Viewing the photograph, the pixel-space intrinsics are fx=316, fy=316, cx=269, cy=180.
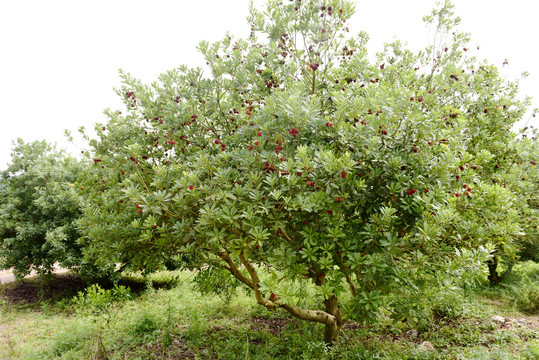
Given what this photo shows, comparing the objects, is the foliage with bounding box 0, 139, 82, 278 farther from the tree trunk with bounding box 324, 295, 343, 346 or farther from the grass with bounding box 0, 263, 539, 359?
the tree trunk with bounding box 324, 295, 343, 346

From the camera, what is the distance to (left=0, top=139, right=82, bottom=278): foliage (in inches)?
424

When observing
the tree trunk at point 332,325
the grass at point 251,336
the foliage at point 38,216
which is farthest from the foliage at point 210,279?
the foliage at point 38,216

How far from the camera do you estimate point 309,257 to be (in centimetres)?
380

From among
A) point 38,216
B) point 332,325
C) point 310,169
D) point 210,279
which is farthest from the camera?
point 38,216

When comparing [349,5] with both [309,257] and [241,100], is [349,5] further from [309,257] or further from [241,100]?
[309,257]

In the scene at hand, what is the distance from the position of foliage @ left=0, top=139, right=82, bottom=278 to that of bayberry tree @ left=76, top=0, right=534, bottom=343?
6.33m

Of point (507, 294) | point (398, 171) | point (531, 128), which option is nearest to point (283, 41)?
point (398, 171)

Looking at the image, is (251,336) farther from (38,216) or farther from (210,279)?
(38,216)

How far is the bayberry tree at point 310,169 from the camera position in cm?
378

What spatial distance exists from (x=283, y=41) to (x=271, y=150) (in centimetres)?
232

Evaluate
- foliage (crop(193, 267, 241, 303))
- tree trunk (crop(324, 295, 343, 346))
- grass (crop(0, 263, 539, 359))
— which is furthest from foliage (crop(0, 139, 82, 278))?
tree trunk (crop(324, 295, 343, 346))

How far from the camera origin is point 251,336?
22.9 ft

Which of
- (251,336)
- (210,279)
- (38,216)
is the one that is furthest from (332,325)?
(38,216)

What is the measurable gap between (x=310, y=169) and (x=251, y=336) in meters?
5.00
